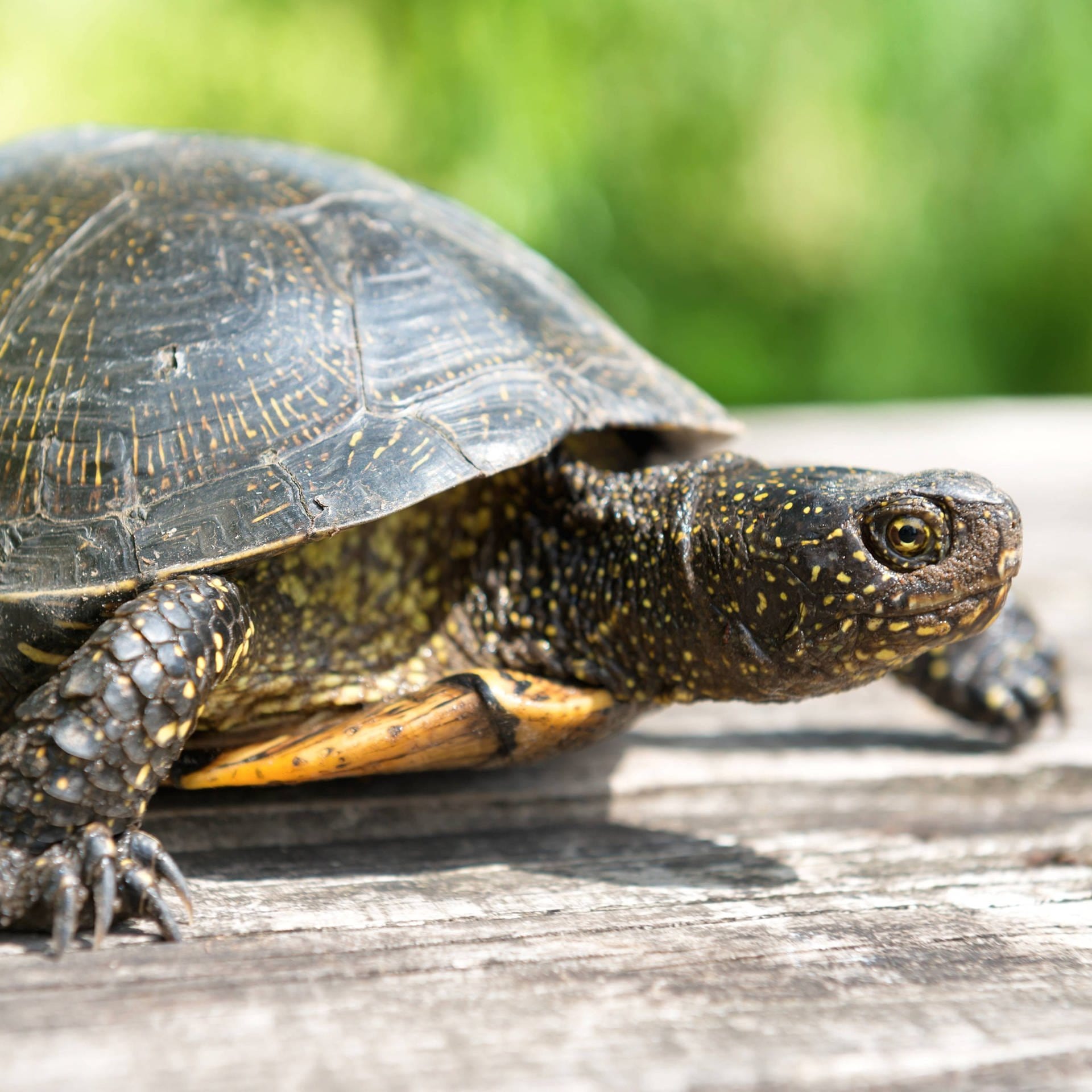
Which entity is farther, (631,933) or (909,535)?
(909,535)

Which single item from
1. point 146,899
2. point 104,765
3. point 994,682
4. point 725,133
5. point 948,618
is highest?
point 725,133

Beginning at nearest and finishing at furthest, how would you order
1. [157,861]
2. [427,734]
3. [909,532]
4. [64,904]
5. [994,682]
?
[64,904] < [157,861] < [909,532] < [427,734] < [994,682]

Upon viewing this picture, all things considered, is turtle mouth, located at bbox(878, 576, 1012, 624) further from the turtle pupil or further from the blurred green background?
the blurred green background

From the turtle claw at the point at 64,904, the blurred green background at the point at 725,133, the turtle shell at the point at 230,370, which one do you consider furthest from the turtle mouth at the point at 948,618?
the blurred green background at the point at 725,133

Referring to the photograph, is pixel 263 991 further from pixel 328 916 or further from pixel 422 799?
pixel 422 799

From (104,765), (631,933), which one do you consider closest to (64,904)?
(104,765)

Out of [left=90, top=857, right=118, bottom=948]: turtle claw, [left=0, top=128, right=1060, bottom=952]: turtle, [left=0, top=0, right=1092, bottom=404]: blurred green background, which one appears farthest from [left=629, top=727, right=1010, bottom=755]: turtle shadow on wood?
[left=0, top=0, right=1092, bottom=404]: blurred green background

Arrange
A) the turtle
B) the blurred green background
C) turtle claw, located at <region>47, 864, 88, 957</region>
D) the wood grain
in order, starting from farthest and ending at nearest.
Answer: the blurred green background → the turtle → turtle claw, located at <region>47, 864, 88, 957</region> → the wood grain

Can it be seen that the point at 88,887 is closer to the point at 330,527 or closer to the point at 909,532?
the point at 330,527
